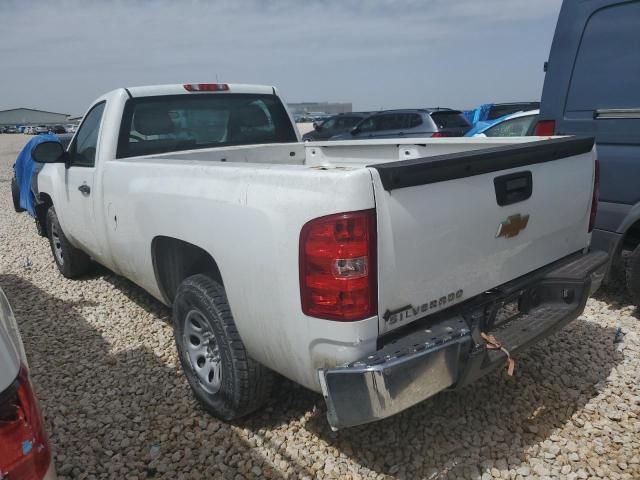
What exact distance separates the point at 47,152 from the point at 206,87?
4.37 ft

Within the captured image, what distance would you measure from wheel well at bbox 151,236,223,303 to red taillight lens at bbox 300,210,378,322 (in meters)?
0.95

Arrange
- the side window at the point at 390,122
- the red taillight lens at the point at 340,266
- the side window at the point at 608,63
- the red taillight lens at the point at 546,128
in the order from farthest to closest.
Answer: the side window at the point at 390,122
the red taillight lens at the point at 546,128
the side window at the point at 608,63
the red taillight lens at the point at 340,266

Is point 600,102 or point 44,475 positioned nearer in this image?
point 44,475

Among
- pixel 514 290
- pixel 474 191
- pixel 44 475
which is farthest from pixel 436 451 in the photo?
pixel 44 475

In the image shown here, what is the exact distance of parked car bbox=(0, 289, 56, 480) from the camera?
127 centimetres

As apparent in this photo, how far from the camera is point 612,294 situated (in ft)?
14.3

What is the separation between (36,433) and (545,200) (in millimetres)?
2315

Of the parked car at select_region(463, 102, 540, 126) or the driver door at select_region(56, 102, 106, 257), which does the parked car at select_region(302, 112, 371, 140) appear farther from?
the driver door at select_region(56, 102, 106, 257)

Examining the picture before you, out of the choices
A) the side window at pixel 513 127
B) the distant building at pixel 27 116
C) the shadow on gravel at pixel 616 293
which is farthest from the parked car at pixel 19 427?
the distant building at pixel 27 116

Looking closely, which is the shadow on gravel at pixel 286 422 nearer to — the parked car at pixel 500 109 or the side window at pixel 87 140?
the side window at pixel 87 140

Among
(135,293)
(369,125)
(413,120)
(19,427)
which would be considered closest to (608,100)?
(19,427)

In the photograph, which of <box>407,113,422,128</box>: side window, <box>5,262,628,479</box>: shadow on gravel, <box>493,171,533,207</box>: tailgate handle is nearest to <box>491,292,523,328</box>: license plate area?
<box>493,171,533,207</box>: tailgate handle

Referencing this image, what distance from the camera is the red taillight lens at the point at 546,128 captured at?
161 inches

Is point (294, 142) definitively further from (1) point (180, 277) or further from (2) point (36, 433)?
(2) point (36, 433)
